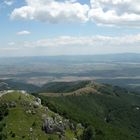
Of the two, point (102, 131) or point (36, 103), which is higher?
point (36, 103)

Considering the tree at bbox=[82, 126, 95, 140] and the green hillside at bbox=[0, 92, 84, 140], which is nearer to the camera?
the green hillside at bbox=[0, 92, 84, 140]

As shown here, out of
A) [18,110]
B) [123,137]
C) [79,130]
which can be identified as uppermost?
[18,110]

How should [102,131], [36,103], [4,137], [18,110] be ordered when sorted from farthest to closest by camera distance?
[102,131] → [36,103] → [18,110] → [4,137]

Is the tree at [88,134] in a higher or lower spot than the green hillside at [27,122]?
lower

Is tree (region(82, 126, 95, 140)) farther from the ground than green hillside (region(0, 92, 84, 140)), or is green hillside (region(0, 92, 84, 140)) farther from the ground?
green hillside (region(0, 92, 84, 140))

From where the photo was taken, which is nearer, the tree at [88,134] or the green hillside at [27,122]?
the green hillside at [27,122]

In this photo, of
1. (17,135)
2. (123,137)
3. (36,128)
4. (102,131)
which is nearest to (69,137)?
(36,128)

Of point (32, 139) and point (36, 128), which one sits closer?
point (32, 139)

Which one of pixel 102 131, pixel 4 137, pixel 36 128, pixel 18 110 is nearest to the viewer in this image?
pixel 4 137

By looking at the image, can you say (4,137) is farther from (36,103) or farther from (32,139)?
(36,103)

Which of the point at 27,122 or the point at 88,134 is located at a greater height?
the point at 27,122

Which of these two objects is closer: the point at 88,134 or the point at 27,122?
the point at 27,122
